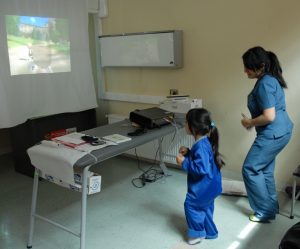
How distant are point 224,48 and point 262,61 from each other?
3.01ft

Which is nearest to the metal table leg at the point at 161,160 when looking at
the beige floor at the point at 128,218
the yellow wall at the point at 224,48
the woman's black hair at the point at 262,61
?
the beige floor at the point at 128,218

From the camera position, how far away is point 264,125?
2496mm

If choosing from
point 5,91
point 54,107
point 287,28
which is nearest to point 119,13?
point 54,107

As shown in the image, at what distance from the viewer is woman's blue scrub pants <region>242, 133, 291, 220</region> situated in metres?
2.53

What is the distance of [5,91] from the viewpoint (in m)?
3.31

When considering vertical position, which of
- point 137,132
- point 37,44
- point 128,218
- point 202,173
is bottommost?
point 128,218

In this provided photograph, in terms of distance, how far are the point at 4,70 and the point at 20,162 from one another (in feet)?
3.84

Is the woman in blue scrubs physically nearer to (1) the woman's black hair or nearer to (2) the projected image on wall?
(1) the woman's black hair

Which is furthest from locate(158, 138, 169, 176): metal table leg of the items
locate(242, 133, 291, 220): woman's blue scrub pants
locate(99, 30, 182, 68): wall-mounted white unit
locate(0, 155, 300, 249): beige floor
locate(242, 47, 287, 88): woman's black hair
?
locate(242, 47, 287, 88): woman's black hair

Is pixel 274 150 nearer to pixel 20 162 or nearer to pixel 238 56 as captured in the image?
pixel 238 56

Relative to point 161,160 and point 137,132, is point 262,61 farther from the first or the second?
point 161,160

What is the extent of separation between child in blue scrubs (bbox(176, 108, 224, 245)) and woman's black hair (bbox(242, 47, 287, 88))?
523mm

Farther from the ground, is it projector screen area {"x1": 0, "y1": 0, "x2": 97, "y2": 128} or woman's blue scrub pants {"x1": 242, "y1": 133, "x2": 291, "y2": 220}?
projector screen area {"x1": 0, "y1": 0, "x2": 97, "y2": 128}

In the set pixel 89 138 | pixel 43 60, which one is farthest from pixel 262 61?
pixel 43 60
